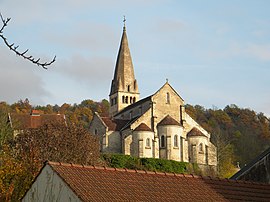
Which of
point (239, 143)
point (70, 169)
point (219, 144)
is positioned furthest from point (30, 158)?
point (239, 143)

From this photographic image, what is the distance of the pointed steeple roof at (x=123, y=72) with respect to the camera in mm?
81562

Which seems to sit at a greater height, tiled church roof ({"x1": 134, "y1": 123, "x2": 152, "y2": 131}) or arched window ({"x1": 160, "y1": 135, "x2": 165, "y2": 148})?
tiled church roof ({"x1": 134, "y1": 123, "x2": 152, "y2": 131})

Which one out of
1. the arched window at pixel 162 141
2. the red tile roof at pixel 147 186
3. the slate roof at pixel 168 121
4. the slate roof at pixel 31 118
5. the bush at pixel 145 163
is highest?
the slate roof at pixel 31 118

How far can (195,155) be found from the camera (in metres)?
68.9

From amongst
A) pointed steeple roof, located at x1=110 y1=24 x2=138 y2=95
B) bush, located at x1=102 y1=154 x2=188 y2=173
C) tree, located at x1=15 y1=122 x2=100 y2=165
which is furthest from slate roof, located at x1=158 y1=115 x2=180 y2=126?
tree, located at x1=15 y1=122 x2=100 y2=165

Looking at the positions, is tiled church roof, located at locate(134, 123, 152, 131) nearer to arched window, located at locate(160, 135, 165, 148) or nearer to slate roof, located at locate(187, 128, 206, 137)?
arched window, located at locate(160, 135, 165, 148)

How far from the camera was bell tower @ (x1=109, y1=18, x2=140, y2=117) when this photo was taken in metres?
81.2

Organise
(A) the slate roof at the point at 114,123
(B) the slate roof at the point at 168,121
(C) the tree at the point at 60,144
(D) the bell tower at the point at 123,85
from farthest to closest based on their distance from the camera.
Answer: (D) the bell tower at the point at 123,85, (A) the slate roof at the point at 114,123, (B) the slate roof at the point at 168,121, (C) the tree at the point at 60,144

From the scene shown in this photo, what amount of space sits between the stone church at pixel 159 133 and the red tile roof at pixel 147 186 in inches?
1944

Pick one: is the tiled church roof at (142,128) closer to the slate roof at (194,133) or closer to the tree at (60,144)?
the slate roof at (194,133)

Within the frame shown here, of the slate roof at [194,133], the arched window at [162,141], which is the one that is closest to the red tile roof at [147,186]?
the arched window at [162,141]

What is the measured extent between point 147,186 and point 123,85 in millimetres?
66205

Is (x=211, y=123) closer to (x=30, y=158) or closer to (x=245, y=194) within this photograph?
(x=30, y=158)

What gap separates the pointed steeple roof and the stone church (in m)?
7.74
